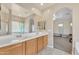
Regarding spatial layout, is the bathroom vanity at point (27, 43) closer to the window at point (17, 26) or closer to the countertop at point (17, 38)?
the countertop at point (17, 38)

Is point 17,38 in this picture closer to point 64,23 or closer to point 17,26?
point 17,26

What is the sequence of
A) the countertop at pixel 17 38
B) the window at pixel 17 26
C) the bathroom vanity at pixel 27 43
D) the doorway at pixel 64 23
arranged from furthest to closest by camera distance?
the window at pixel 17 26 → the doorway at pixel 64 23 → the countertop at pixel 17 38 → the bathroom vanity at pixel 27 43

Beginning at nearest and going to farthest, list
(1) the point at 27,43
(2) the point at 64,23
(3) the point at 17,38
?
(2) the point at 64,23 → (3) the point at 17,38 → (1) the point at 27,43

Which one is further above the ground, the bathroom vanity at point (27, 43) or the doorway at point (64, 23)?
the doorway at point (64, 23)

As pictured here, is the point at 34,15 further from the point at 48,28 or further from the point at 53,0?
the point at 53,0

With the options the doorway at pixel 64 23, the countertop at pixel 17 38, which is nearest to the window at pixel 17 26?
the countertop at pixel 17 38

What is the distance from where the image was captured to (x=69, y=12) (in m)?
2.36

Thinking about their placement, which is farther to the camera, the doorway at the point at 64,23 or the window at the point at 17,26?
the window at the point at 17,26

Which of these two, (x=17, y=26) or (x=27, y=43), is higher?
(x=17, y=26)

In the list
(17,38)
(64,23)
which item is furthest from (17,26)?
(64,23)

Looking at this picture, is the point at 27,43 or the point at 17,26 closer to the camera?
the point at 17,26

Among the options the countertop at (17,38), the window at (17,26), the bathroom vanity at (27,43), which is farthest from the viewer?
the window at (17,26)

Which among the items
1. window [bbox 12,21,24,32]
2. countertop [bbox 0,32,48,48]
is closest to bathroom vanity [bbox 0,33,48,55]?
countertop [bbox 0,32,48,48]
